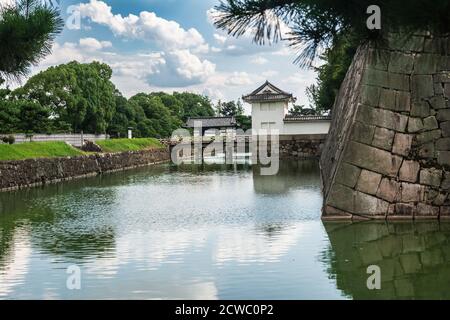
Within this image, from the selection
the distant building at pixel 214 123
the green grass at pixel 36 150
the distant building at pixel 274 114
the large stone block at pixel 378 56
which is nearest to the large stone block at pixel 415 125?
the large stone block at pixel 378 56

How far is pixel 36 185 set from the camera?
2091 cm

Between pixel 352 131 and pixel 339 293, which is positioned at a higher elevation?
pixel 352 131

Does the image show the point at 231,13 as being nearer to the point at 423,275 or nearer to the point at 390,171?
the point at 423,275

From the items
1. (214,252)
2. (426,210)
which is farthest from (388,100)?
(214,252)

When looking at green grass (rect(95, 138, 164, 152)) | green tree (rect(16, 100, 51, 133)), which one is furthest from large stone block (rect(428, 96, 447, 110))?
green grass (rect(95, 138, 164, 152))

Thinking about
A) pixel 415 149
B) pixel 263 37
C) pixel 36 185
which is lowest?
pixel 36 185

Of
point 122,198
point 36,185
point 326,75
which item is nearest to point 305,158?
point 326,75

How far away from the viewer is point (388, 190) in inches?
384

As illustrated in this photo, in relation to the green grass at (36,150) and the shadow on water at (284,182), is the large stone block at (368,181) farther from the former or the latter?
the green grass at (36,150)

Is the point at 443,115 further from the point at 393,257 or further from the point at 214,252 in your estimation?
the point at 214,252

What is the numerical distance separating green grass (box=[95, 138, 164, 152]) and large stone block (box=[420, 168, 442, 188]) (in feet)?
80.5

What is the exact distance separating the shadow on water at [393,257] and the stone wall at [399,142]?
18.5 inches

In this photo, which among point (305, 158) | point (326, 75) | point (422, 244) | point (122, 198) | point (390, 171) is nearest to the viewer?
point (422, 244)

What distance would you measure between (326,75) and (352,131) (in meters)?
22.5
